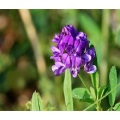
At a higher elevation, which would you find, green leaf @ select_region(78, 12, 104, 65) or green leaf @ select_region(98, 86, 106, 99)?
green leaf @ select_region(78, 12, 104, 65)

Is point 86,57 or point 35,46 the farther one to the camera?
point 35,46

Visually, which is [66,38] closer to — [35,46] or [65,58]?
[65,58]

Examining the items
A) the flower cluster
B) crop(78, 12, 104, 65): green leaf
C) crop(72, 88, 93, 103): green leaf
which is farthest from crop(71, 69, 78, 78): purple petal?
crop(78, 12, 104, 65): green leaf

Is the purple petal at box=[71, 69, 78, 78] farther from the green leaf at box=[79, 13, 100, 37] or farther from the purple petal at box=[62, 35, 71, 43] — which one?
the green leaf at box=[79, 13, 100, 37]

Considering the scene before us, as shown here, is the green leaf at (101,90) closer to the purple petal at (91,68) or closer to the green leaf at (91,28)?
the purple petal at (91,68)

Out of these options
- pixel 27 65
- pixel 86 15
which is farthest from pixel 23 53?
pixel 86 15

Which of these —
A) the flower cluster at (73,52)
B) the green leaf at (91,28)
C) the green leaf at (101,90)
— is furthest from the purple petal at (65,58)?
the green leaf at (91,28)

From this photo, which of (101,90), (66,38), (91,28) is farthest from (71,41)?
(91,28)
